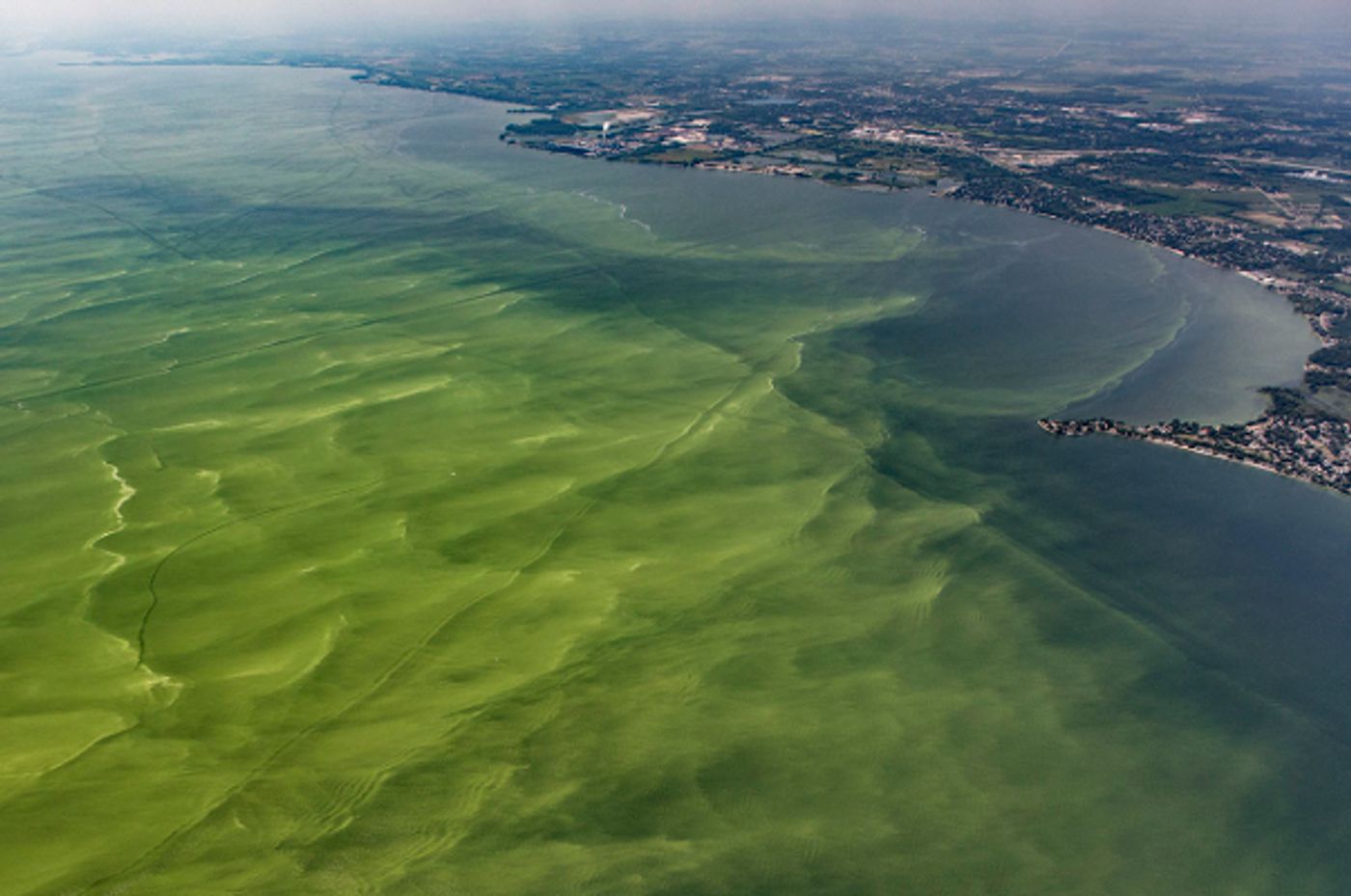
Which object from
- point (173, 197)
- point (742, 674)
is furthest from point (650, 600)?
point (173, 197)

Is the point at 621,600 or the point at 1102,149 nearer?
the point at 621,600

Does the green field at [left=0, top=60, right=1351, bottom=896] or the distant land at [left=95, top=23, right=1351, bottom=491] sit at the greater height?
the distant land at [left=95, top=23, right=1351, bottom=491]

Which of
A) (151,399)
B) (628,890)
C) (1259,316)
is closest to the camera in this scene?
(628,890)

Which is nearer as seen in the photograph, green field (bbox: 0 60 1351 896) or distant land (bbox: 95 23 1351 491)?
green field (bbox: 0 60 1351 896)

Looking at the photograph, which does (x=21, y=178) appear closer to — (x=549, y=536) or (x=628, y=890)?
(x=549, y=536)
